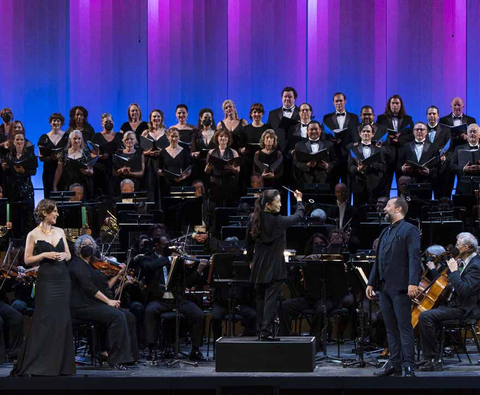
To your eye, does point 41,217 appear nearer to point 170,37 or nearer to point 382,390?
point 382,390

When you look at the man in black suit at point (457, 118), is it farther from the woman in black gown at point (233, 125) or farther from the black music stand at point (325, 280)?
the black music stand at point (325, 280)

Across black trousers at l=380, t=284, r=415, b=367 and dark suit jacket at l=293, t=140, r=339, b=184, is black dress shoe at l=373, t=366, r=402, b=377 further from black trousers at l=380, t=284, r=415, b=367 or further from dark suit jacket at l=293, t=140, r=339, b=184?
dark suit jacket at l=293, t=140, r=339, b=184

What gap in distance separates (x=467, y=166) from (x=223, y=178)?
275 centimetres

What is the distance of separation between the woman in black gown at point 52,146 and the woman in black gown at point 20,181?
12.2 inches

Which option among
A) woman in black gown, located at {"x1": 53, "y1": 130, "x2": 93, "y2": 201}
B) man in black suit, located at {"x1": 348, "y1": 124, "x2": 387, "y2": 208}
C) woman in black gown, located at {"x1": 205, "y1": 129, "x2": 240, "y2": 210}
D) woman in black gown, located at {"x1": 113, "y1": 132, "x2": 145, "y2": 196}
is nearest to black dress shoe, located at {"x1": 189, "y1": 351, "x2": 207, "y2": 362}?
woman in black gown, located at {"x1": 205, "y1": 129, "x2": 240, "y2": 210}

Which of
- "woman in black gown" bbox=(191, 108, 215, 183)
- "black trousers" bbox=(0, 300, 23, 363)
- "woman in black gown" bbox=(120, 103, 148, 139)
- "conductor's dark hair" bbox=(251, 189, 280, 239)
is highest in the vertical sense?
"woman in black gown" bbox=(120, 103, 148, 139)

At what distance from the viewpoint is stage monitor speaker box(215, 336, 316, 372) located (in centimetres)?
731

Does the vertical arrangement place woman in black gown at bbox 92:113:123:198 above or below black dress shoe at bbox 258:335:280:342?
above

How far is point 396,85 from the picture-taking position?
45.2 ft

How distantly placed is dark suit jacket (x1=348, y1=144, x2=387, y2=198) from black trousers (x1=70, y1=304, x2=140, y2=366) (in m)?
3.88

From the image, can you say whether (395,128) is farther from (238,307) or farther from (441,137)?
(238,307)

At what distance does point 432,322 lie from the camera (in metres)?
7.72

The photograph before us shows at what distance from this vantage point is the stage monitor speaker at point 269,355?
7312 millimetres

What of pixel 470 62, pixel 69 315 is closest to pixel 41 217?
pixel 69 315
